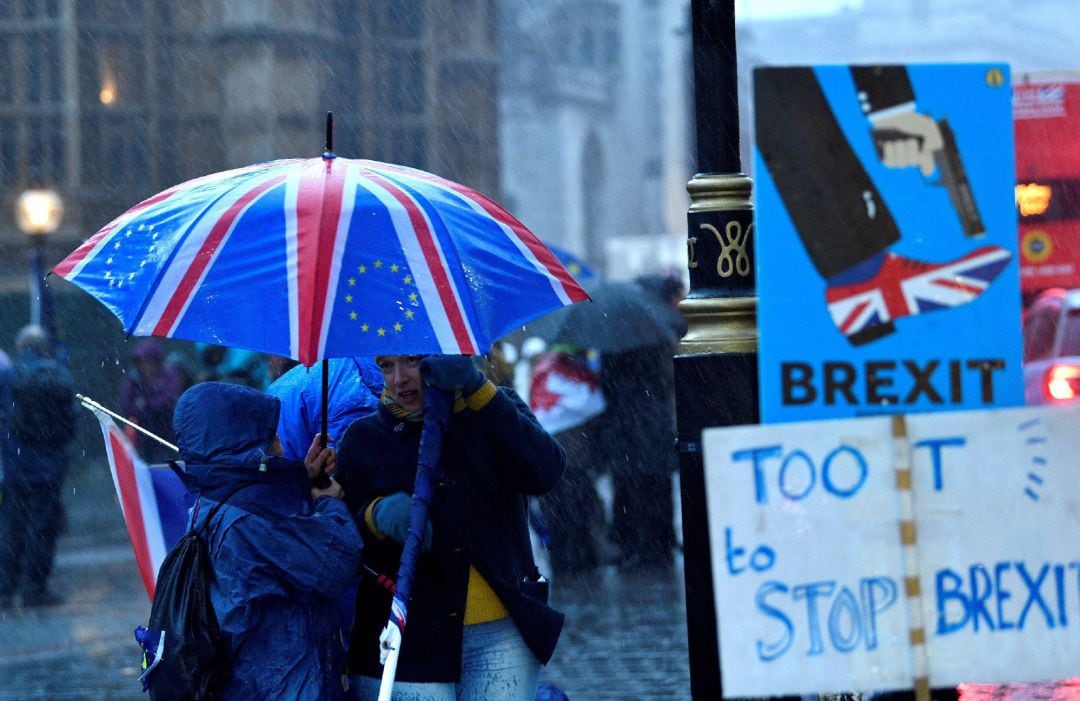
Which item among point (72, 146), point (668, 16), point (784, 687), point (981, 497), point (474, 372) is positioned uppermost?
point (668, 16)

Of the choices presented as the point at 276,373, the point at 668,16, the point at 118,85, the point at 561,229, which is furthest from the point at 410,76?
the point at 668,16

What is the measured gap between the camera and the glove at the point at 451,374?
439cm

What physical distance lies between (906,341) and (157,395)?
36.5 feet

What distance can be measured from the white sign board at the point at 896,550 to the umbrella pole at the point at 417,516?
872 mm

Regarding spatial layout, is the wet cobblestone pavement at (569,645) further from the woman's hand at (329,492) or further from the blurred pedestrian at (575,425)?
the woman's hand at (329,492)

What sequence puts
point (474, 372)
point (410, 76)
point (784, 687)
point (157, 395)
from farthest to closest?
1. point (410, 76)
2. point (157, 395)
3. point (474, 372)
4. point (784, 687)

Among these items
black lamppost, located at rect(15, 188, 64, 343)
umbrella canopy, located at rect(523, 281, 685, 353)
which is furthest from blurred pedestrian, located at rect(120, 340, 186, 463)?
black lamppost, located at rect(15, 188, 64, 343)

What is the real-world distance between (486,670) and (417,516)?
0.43m

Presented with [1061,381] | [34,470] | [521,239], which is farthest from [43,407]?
[521,239]

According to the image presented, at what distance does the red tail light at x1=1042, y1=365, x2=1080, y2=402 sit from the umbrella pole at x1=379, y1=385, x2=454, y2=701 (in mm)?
8702

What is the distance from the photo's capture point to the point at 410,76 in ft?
99.8

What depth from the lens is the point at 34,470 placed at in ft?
40.2

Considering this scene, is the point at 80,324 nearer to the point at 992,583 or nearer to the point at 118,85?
the point at 118,85

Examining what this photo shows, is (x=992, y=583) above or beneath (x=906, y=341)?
beneath
